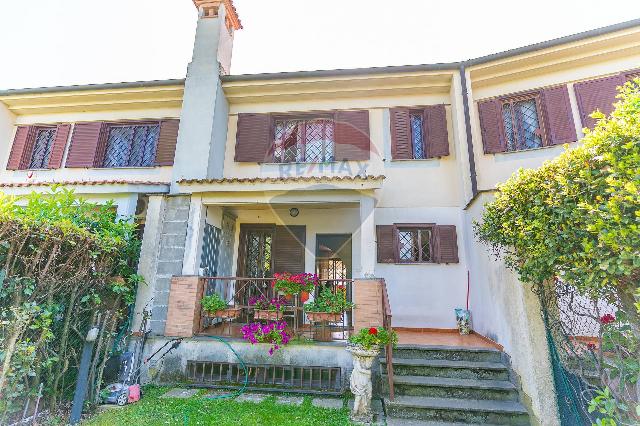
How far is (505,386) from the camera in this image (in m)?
4.86

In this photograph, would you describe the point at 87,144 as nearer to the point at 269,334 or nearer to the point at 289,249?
the point at 289,249

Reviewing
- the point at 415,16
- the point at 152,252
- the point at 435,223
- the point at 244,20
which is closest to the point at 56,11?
the point at 244,20

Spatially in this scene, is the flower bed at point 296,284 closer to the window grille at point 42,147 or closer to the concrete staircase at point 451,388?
the concrete staircase at point 451,388

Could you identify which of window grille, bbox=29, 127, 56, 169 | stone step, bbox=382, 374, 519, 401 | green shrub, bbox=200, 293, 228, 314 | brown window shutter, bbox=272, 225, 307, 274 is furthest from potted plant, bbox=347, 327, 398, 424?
window grille, bbox=29, 127, 56, 169

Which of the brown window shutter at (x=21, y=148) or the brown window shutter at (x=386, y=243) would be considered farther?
the brown window shutter at (x=21, y=148)

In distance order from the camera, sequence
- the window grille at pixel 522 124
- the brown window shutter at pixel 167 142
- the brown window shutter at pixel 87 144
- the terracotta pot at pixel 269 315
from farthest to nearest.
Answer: the brown window shutter at pixel 87 144
the brown window shutter at pixel 167 142
the window grille at pixel 522 124
the terracotta pot at pixel 269 315

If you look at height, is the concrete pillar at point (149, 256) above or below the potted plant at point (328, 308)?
above

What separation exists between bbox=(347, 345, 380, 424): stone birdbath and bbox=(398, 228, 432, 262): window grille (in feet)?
12.9

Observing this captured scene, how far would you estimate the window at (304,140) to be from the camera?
9.34 metres

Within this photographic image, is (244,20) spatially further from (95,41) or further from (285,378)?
(285,378)

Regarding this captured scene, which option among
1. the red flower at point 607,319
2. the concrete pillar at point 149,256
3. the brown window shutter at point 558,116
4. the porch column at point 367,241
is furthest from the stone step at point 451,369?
the brown window shutter at point 558,116

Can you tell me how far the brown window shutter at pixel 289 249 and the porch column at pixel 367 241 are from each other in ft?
9.95

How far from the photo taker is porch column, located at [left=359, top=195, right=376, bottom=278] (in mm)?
6422

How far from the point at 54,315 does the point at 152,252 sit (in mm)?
2253
